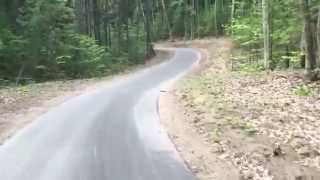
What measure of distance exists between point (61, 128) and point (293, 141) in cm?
555

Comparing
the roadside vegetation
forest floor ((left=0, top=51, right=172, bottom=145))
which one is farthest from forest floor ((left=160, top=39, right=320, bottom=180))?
forest floor ((left=0, top=51, right=172, bottom=145))

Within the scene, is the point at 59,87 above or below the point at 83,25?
below

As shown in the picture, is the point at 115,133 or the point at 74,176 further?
the point at 115,133

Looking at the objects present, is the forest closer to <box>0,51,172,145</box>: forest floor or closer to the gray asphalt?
<box>0,51,172,145</box>: forest floor

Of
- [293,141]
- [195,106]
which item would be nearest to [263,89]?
[195,106]

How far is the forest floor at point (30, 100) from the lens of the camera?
1356cm

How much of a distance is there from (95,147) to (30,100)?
28.6 feet

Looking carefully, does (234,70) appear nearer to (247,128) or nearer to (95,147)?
(247,128)

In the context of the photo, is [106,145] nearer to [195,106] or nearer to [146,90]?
[195,106]

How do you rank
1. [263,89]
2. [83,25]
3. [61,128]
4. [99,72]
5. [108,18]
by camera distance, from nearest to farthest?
[61,128] → [263,89] → [99,72] → [83,25] → [108,18]

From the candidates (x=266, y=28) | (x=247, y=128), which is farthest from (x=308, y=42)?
(x=247, y=128)

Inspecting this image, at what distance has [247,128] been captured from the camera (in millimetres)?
11461

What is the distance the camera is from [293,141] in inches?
401

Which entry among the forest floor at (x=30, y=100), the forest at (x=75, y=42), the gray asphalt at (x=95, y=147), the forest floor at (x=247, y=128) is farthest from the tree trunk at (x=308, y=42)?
the forest floor at (x=30, y=100)
